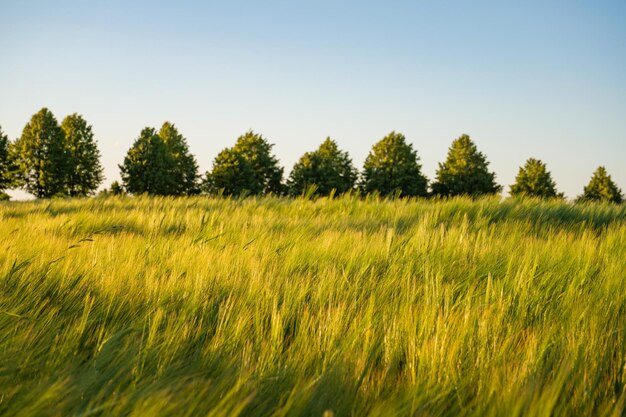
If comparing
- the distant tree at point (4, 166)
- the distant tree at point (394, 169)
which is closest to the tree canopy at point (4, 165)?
the distant tree at point (4, 166)

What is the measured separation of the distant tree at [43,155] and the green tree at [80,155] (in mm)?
1494

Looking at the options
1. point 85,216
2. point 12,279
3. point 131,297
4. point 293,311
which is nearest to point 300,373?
point 293,311

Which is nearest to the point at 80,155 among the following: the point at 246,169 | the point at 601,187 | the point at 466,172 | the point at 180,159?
the point at 180,159

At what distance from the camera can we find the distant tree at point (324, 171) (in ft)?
164

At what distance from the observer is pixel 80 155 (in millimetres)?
47656

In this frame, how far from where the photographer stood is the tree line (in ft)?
148

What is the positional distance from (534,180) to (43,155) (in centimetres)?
5470

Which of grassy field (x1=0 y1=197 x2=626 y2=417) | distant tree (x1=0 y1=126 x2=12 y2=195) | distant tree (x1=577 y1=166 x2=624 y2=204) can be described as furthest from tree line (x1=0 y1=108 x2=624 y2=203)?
grassy field (x1=0 y1=197 x2=626 y2=417)

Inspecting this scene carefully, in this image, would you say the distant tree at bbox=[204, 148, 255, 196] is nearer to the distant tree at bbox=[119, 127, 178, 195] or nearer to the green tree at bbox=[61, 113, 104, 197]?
the distant tree at bbox=[119, 127, 178, 195]

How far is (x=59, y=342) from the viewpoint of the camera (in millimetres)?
1421

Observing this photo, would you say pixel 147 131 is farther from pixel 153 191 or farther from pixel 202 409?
pixel 202 409

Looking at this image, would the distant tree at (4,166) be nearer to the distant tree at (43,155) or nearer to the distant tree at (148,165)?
the distant tree at (43,155)

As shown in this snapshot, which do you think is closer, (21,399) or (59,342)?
(21,399)

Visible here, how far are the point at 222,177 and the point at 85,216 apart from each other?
43.6 meters
